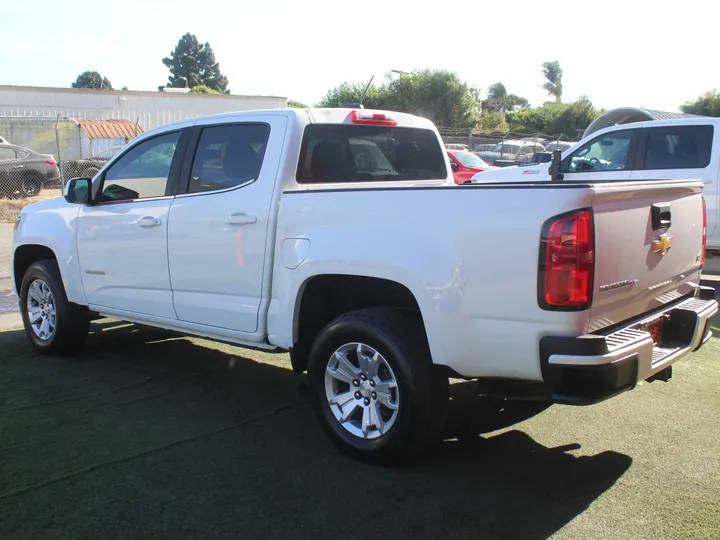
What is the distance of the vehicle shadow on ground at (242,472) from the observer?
120 inches

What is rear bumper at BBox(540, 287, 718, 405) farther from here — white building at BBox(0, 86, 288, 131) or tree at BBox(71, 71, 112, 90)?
tree at BBox(71, 71, 112, 90)

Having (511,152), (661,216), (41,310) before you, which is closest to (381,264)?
(661,216)

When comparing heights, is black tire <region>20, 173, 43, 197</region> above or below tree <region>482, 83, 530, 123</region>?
below

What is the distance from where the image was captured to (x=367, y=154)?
4695 millimetres

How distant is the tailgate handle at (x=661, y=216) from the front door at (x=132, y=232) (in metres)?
3.09

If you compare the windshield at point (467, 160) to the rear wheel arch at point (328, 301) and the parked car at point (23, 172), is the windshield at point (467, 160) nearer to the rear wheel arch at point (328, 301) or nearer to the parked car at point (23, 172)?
the parked car at point (23, 172)

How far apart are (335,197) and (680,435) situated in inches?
97.6

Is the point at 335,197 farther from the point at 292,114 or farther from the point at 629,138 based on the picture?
the point at 629,138

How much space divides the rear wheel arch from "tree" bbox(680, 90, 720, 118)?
59484mm

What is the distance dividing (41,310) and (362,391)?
11.4ft

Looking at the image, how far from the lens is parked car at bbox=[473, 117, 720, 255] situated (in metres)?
8.12

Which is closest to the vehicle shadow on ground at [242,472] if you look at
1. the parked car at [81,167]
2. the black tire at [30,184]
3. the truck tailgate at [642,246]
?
the truck tailgate at [642,246]

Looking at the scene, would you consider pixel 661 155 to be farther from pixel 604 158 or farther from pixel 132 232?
pixel 132 232

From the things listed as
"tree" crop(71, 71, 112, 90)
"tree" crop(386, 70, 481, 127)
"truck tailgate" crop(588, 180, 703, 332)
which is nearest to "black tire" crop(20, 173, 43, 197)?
"truck tailgate" crop(588, 180, 703, 332)
